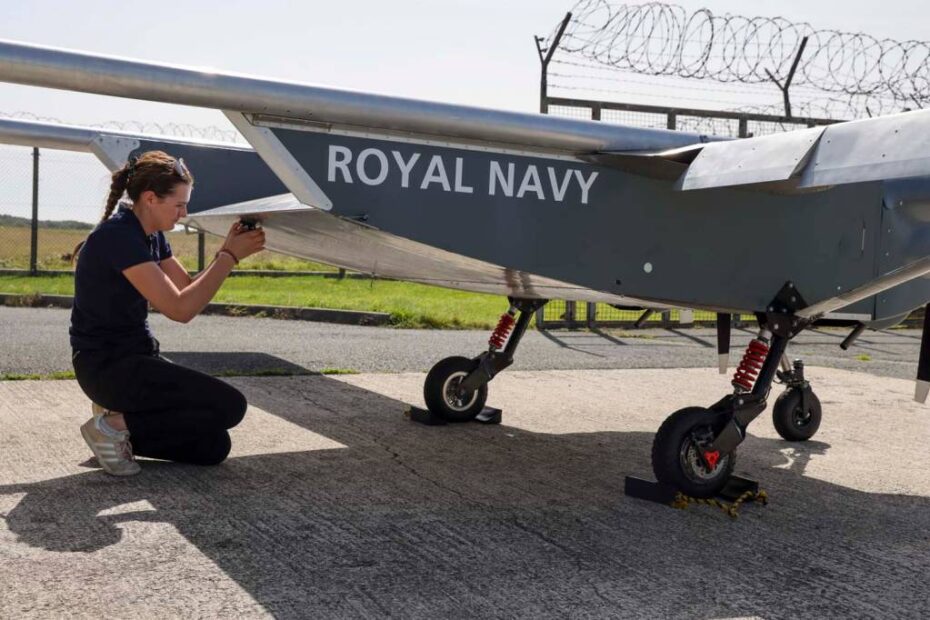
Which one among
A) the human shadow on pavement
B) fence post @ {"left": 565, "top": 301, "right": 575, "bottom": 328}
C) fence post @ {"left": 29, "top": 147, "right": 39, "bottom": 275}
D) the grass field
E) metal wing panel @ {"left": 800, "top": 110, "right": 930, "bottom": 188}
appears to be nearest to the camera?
the human shadow on pavement

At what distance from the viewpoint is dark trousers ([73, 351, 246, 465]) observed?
4535mm

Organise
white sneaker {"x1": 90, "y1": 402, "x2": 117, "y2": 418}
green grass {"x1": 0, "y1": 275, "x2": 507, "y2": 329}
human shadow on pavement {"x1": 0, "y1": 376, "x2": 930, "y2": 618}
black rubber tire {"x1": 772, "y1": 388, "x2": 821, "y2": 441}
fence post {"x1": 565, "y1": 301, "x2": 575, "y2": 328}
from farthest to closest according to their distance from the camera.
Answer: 1. fence post {"x1": 565, "y1": 301, "x2": 575, "y2": 328}
2. green grass {"x1": 0, "y1": 275, "x2": 507, "y2": 329}
3. black rubber tire {"x1": 772, "y1": 388, "x2": 821, "y2": 441}
4. white sneaker {"x1": 90, "y1": 402, "x2": 117, "y2": 418}
5. human shadow on pavement {"x1": 0, "y1": 376, "x2": 930, "y2": 618}

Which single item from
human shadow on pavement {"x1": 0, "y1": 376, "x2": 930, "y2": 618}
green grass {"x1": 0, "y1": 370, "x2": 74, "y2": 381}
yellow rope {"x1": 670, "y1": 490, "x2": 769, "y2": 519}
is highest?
green grass {"x1": 0, "y1": 370, "x2": 74, "y2": 381}

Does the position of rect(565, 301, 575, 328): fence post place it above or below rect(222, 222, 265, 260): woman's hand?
below

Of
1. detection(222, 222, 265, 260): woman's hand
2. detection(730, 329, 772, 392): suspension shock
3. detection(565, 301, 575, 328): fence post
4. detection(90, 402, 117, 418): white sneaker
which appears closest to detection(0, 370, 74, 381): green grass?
detection(90, 402, 117, 418): white sneaker

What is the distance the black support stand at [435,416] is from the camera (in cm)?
636

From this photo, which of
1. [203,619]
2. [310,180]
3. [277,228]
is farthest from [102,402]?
[203,619]

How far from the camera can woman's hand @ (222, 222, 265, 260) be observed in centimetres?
436

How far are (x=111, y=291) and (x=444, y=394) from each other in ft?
8.11

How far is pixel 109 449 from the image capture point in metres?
4.53

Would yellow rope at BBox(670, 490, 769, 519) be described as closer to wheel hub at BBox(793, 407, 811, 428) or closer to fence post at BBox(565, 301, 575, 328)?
wheel hub at BBox(793, 407, 811, 428)

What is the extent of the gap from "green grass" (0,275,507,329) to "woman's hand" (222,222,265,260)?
676 cm

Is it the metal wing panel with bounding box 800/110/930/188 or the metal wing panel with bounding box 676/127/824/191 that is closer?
the metal wing panel with bounding box 800/110/930/188

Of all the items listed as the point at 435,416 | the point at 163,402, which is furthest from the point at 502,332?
the point at 163,402
